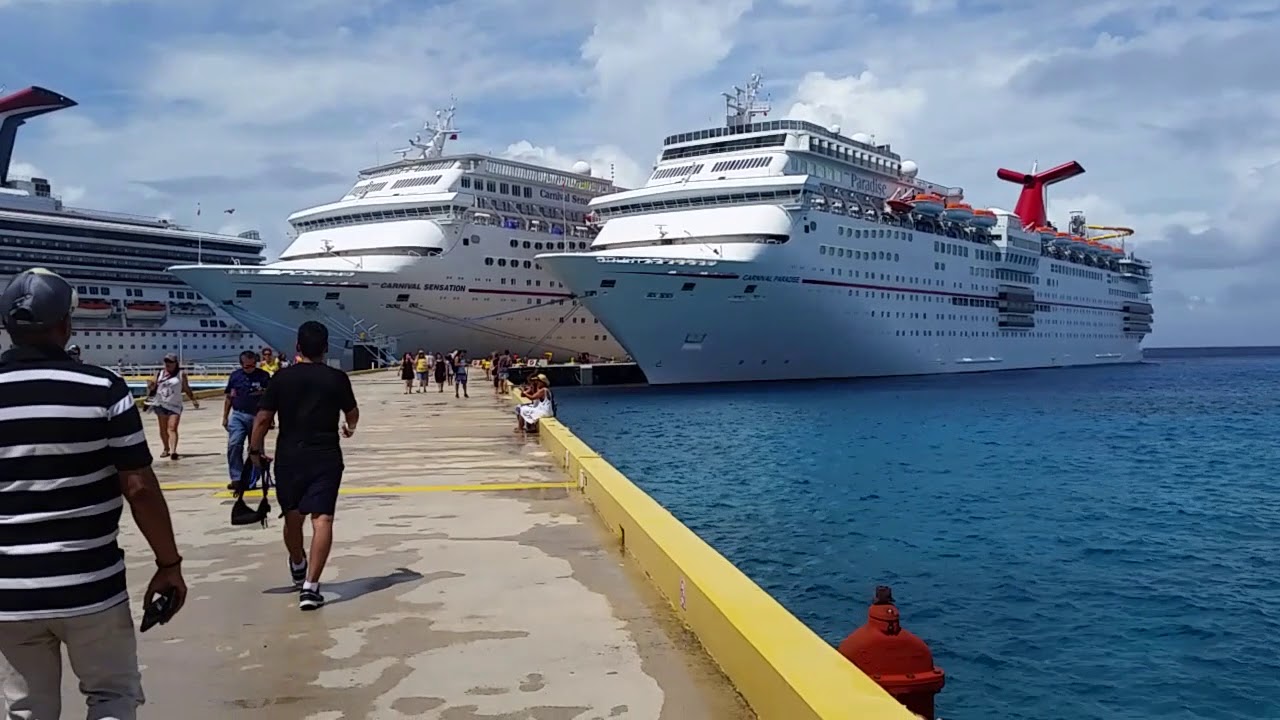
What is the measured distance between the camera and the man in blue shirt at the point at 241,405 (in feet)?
28.6

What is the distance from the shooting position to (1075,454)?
76.4 ft

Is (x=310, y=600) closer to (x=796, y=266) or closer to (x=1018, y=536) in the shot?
(x=1018, y=536)

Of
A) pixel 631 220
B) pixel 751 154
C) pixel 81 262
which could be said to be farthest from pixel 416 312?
pixel 81 262

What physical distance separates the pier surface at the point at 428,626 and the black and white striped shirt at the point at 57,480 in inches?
52.9

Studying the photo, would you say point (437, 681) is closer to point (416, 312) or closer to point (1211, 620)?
point (1211, 620)

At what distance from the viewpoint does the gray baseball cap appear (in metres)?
2.80

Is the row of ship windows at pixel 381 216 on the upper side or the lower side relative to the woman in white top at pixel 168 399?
upper

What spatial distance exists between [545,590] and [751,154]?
4129 centimetres

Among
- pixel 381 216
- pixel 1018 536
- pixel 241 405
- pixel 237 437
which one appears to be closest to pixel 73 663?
pixel 241 405

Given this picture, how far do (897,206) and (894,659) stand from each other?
148 ft

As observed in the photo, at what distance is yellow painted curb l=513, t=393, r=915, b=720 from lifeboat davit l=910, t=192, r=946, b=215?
148 ft

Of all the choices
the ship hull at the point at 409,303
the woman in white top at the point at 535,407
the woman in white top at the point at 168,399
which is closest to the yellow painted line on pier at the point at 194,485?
the woman in white top at the point at 168,399

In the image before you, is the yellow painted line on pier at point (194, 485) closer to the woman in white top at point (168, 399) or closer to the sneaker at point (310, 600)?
the woman in white top at point (168, 399)

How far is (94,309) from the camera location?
184 feet
